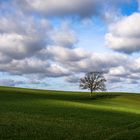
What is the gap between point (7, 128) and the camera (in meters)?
32.6

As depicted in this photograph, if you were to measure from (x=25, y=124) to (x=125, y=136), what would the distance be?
41.7 feet

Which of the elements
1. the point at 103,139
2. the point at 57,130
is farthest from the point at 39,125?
the point at 103,139

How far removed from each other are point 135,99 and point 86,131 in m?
89.9

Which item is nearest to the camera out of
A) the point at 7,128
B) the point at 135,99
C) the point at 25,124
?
the point at 7,128

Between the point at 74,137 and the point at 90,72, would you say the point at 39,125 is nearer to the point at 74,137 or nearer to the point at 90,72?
the point at 74,137

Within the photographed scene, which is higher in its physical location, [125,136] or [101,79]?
[101,79]

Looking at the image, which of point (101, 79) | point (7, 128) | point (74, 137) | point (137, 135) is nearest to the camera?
point (137, 135)

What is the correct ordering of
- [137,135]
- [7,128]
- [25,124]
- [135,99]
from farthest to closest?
[135,99] < [25,124] < [7,128] < [137,135]

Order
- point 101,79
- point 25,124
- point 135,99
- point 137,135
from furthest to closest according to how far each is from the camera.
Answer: point 101,79 → point 135,99 → point 25,124 → point 137,135

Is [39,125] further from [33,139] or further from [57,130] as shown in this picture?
[33,139]

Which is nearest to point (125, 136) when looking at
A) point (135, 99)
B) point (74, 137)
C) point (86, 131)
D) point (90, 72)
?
point (74, 137)

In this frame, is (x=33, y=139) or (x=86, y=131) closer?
(x=33, y=139)

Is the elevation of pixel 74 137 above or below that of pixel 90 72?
below

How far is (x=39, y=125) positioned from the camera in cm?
3653
